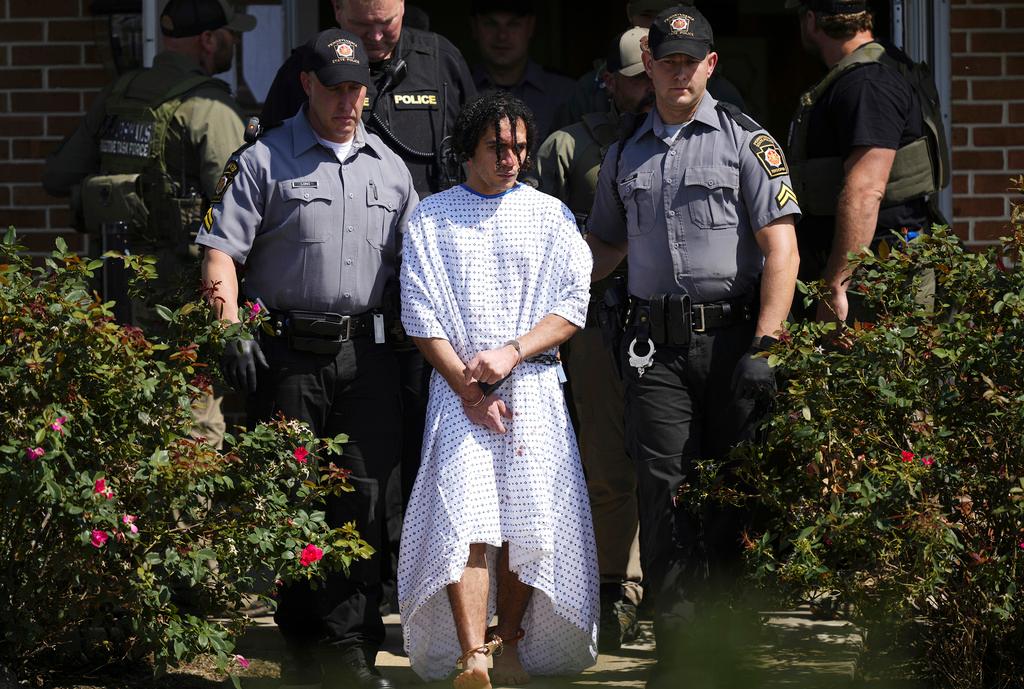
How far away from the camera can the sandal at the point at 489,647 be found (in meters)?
4.86

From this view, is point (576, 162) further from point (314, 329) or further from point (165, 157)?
point (165, 157)

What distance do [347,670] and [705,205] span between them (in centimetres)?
187

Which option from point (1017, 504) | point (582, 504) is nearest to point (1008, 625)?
point (1017, 504)

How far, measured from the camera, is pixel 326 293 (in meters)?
5.17

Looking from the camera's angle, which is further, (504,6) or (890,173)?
(504,6)

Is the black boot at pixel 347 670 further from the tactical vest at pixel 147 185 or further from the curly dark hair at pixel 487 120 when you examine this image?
the tactical vest at pixel 147 185

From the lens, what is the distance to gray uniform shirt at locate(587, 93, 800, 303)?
514 centimetres

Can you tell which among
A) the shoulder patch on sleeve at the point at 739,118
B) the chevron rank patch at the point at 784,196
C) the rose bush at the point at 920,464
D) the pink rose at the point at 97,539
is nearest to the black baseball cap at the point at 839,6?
the shoulder patch on sleeve at the point at 739,118

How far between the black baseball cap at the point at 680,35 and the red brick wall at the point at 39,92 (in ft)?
10.2

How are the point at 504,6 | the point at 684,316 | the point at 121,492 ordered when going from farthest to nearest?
the point at 504,6, the point at 684,316, the point at 121,492

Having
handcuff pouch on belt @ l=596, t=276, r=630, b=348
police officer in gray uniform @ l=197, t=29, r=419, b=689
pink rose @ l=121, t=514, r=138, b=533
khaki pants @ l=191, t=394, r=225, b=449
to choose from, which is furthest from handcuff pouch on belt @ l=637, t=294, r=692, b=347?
khaki pants @ l=191, t=394, r=225, b=449

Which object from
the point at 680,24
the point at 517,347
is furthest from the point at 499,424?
the point at 680,24

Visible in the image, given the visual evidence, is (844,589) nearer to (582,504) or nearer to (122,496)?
(582,504)

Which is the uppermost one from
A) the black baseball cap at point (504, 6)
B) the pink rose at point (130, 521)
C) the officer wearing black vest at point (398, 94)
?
the black baseball cap at point (504, 6)
